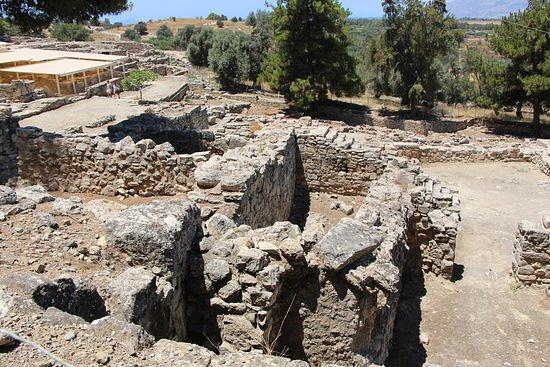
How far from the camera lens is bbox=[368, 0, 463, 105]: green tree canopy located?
30.4 meters

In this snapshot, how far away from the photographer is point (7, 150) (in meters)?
9.94

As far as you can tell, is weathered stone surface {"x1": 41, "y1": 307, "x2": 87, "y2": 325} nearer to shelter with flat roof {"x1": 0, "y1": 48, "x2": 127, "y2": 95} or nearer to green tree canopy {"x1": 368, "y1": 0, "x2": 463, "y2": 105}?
shelter with flat roof {"x1": 0, "y1": 48, "x2": 127, "y2": 95}

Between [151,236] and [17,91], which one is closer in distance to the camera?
[151,236]

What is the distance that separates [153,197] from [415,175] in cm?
610

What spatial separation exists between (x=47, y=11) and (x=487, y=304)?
49.2 ft

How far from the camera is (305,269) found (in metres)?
5.42

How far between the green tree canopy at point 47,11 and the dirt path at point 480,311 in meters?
13.2

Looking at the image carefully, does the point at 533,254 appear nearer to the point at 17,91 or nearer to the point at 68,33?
the point at 17,91

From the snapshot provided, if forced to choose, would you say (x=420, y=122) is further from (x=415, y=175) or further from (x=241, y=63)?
(x=415, y=175)

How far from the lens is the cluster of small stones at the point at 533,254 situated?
362 inches

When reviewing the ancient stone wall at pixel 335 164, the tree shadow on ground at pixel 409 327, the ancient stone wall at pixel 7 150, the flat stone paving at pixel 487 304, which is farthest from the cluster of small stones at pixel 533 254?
the ancient stone wall at pixel 7 150

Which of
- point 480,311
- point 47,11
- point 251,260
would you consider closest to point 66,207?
point 251,260

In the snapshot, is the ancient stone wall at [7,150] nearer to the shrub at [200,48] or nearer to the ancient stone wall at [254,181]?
the ancient stone wall at [254,181]

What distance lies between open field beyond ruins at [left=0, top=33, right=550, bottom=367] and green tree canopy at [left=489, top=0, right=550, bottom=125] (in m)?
10.0
